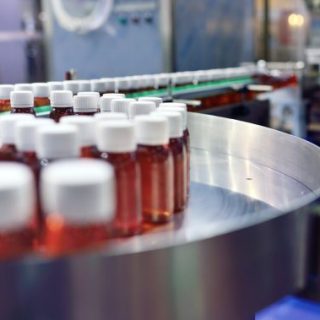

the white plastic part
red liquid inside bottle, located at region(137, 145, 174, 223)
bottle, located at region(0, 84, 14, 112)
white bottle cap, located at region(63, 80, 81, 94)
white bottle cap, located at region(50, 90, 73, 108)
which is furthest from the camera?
the white plastic part

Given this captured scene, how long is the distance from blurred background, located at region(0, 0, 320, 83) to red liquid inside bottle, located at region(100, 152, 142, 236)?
3.02 meters

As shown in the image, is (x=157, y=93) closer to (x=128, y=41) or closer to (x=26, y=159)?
(x=26, y=159)

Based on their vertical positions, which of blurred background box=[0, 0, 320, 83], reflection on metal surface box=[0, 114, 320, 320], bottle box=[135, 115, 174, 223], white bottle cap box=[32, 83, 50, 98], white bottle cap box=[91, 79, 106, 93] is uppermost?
blurred background box=[0, 0, 320, 83]

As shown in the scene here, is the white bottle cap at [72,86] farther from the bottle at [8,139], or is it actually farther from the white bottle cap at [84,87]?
the bottle at [8,139]

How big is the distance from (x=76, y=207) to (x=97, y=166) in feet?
0.21

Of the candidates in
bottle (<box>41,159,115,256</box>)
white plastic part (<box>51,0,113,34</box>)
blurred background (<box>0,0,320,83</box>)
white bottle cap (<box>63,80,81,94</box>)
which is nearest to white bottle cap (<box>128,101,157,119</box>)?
bottle (<box>41,159,115,256</box>)

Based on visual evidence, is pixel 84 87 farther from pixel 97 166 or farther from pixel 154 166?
pixel 97 166

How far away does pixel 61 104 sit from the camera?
1003 millimetres

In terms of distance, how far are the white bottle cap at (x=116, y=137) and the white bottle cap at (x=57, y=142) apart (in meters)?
0.04

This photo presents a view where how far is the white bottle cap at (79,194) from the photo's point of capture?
1.76 ft

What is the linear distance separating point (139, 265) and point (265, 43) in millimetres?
4230

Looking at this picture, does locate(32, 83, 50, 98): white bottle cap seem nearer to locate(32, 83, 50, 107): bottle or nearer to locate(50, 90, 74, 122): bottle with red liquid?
locate(32, 83, 50, 107): bottle

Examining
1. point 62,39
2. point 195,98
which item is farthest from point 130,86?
point 62,39

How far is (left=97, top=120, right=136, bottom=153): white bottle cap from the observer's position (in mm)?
684
